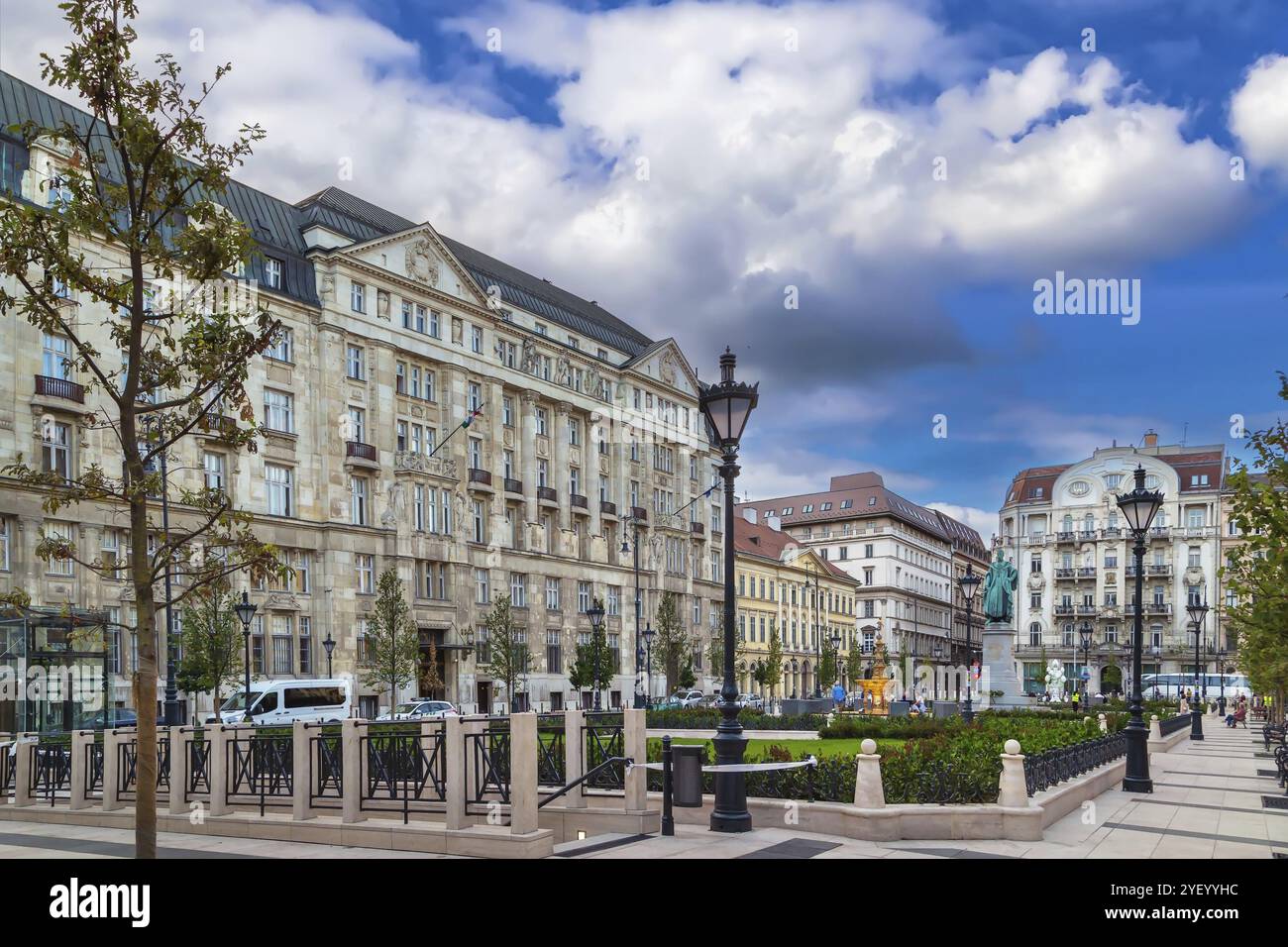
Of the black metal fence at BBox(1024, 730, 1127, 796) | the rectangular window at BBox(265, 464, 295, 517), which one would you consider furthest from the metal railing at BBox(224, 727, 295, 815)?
the rectangular window at BBox(265, 464, 295, 517)

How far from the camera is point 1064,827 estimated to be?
17.1 m

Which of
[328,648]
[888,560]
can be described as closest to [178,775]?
[328,648]

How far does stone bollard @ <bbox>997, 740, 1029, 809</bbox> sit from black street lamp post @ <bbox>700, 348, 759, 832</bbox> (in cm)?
333

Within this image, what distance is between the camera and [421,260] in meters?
65.8

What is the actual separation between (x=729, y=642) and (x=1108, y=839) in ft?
18.7

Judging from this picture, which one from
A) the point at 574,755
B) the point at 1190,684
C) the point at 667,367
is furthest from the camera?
the point at 1190,684

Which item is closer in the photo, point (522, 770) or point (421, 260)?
point (522, 770)

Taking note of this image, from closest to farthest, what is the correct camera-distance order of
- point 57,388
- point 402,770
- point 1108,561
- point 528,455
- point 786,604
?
1. point 402,770
2. point 57,388
3. point 528,455
4. point 786,604
5. point 1108,561

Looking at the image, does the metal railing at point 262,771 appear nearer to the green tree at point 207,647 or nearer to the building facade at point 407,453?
the building facade at point 407,453

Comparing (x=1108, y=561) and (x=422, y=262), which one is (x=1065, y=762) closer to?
(x=422, y=262)

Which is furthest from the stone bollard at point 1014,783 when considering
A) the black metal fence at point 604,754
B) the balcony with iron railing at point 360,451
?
the balcony with iron railing at point 360,451

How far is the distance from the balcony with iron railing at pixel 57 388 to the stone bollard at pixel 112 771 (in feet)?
106
